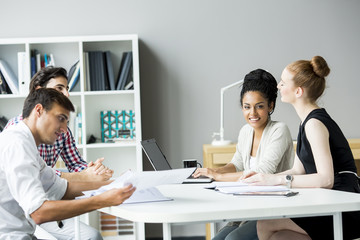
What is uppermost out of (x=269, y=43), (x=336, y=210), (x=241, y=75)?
(x=269, y=43)

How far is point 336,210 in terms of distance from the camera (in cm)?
165

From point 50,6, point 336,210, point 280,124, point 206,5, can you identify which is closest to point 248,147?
point 280,124

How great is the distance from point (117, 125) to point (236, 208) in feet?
8.61

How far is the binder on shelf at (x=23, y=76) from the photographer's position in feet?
13.0

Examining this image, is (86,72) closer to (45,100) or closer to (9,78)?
(9,78)

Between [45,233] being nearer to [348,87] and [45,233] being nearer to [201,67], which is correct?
[201,67]

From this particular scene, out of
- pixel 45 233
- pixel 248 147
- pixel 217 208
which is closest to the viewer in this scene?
pixel 217 208

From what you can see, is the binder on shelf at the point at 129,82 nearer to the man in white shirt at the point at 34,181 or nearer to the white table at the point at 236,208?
the man in white shirt at the point at 34,181

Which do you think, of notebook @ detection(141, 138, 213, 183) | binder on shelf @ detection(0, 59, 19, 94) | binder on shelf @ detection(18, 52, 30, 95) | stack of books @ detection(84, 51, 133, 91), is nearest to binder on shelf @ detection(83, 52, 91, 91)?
stack of books @ detection(84, 51, 133, 91)

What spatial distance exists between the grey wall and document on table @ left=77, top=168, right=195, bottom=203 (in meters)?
2.50

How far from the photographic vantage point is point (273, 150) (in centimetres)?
261

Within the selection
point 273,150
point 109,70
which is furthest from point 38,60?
point 273,150

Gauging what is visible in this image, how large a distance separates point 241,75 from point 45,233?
7.75 feet

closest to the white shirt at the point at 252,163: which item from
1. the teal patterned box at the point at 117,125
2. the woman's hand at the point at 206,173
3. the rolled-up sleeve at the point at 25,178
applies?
the woman's hand at the point at 206,173
